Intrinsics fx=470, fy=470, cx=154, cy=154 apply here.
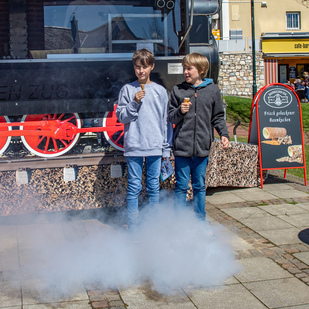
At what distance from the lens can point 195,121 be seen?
4133 mm

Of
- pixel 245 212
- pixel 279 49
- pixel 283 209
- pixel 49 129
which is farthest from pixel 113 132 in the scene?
pixel 279 49

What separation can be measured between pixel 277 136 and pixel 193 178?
8.85 ft

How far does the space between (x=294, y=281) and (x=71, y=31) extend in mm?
3103

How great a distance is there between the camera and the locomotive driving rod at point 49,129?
4.89 m

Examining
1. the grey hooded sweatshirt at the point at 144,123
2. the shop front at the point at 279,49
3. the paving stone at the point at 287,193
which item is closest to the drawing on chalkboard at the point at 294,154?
the paving stone at the point at 287,193

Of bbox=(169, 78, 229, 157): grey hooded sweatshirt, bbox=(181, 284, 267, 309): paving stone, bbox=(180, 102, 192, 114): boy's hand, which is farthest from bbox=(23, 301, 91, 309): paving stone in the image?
bbox=(180, 102, 192, 114): boy's hand

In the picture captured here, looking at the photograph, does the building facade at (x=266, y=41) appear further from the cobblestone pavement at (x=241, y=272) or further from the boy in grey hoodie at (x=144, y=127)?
Result: the boy in grey hoodie at (x=144, y=127)

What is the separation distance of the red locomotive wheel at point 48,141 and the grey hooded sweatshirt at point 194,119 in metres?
1.39

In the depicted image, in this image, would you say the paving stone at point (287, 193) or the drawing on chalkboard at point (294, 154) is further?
the drawing on chalkboard at point (294, 154)

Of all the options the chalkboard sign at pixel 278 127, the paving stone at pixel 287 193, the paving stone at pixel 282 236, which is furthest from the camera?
the chalkboard sign at pixel 278 127

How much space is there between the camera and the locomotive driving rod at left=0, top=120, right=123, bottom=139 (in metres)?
4.89

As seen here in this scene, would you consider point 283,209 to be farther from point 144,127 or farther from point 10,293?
point 10,293

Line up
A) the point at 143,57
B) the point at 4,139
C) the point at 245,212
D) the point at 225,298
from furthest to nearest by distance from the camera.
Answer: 1. the point at 245,212
2. the point at 4,139
3. the point at 143,57
4. the point at 225,298

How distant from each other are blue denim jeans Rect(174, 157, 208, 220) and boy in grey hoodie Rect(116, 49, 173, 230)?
183 millimetres
